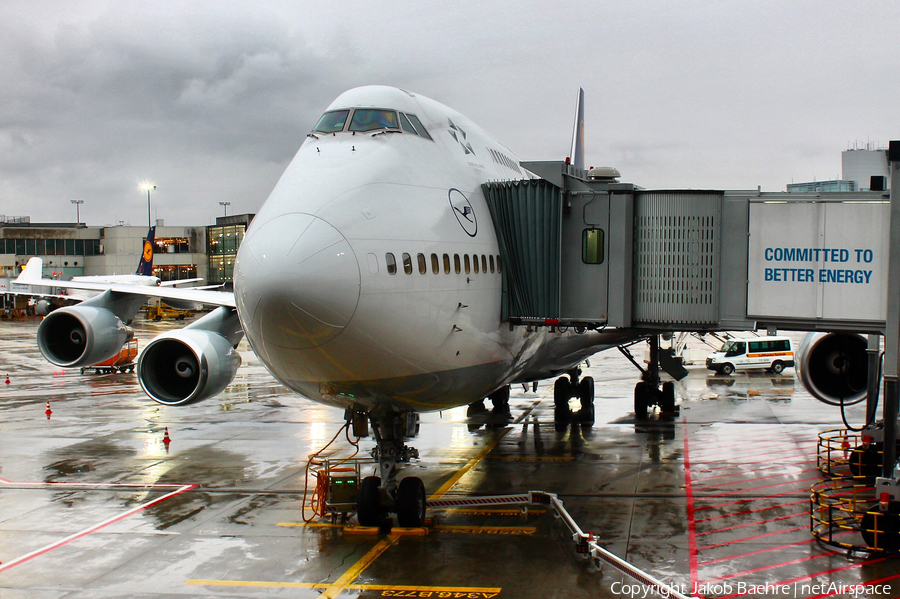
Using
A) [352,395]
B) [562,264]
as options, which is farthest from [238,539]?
[562,264]

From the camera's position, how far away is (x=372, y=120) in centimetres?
1348

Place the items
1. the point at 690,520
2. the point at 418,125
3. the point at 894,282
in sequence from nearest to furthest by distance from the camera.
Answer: the point at 894,282, the point at 418,125, the point at 690,520

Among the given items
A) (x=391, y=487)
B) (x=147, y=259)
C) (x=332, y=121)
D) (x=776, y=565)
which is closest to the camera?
(x=776, y=565)

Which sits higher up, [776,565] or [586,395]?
[586,395]

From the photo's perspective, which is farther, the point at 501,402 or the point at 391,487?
the point at 501,402

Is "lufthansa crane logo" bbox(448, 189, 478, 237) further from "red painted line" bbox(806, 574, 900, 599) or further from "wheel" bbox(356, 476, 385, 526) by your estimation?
"red painted line" bbox(806, 574, 900, 599)

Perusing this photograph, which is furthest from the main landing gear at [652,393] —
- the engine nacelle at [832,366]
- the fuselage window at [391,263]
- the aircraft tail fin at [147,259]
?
the aircraft tail fin at [147,259]

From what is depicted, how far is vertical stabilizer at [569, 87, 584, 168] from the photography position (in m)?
34.1

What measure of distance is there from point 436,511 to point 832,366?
10.1 m

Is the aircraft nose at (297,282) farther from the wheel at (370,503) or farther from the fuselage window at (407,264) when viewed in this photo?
the wheel at (370,503)

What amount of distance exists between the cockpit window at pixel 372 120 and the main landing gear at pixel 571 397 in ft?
50.2

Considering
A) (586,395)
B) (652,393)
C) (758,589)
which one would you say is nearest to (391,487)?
(758,589)

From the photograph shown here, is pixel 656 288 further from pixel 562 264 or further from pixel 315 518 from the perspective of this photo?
pixel 315 518

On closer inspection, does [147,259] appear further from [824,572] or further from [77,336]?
[824,572]
